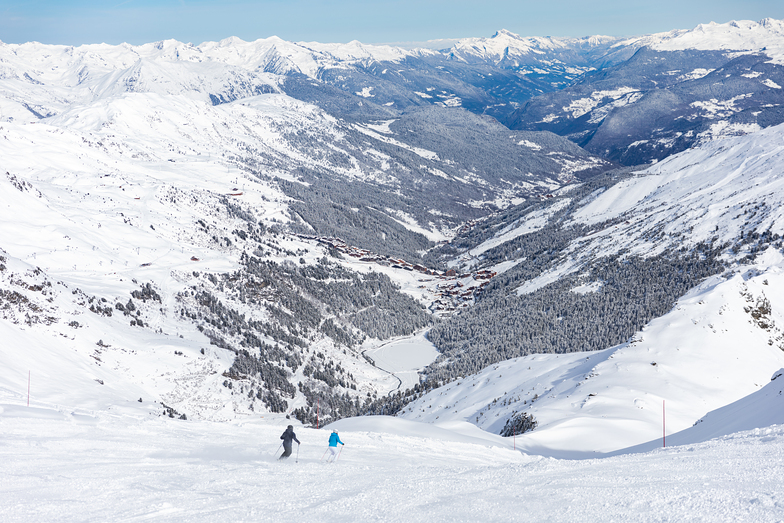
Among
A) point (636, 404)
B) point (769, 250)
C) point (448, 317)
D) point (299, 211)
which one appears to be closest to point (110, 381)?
point (636, 404)

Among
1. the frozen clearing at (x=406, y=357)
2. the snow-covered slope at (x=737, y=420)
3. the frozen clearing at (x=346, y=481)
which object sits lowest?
the frozen clearing at (x=346, y=481)

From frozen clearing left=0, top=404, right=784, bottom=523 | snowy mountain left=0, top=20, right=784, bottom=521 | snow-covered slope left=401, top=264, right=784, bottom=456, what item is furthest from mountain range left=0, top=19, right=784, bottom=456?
frozen clearing left=0, top=404, right=784, bottom=523

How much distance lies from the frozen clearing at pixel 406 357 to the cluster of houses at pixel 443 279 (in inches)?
861

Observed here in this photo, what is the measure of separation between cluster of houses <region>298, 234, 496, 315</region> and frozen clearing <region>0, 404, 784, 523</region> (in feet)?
315

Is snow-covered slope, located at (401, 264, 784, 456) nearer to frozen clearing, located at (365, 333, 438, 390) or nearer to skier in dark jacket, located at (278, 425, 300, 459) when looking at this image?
skier in dark jacket, located at (278, 425, 300, 459)

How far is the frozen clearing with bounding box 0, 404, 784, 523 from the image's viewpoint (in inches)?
546

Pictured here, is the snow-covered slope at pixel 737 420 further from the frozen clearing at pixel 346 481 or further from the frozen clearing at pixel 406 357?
the frozen clearing at pixel 406 357

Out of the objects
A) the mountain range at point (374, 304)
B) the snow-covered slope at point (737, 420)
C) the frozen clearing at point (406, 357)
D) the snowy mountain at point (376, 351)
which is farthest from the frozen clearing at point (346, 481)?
the frozen clearing at point (406, 357)

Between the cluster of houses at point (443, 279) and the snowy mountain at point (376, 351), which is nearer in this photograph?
the snowy mountain at point (376, 351)

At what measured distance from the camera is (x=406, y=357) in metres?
91.7

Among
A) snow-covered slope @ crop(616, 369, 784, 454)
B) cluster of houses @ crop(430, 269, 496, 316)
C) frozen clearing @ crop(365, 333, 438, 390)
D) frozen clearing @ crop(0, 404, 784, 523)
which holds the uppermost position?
cluster of houses @ crop(430, 269, 496, 316)

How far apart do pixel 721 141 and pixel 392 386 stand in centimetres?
17818

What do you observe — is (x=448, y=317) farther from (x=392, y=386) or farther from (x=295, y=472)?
(x=295, y=472)

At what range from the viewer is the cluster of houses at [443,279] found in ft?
402
